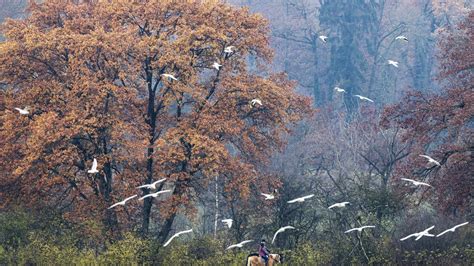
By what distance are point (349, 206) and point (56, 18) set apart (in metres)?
14.5

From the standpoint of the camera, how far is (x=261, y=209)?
31.0 metres

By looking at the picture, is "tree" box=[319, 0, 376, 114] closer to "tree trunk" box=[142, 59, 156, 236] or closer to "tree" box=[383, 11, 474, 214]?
"tree trunk" box=[142, 59, 156, 236]

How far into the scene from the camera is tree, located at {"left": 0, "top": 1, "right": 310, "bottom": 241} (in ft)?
94.9

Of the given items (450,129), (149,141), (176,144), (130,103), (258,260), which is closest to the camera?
(258,260)

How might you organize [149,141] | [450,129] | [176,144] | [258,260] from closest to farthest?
[258,260], [450,129], [176,144], [149,141]

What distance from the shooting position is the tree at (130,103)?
28938 mm

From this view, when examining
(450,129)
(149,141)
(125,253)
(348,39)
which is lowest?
(348,39)

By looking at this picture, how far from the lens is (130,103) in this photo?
31562 mm

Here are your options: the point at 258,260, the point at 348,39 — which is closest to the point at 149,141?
the point at 258,260

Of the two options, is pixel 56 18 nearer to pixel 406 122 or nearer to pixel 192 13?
pixel 192 13

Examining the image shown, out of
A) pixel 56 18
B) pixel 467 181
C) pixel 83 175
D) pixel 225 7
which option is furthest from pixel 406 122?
pixel 56 18

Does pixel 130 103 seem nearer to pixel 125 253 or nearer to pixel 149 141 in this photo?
A: pixel 149 141

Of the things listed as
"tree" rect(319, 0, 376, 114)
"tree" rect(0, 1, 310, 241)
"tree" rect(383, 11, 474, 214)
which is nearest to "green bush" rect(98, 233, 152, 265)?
"tree" rect(0, 1, 310, 241)

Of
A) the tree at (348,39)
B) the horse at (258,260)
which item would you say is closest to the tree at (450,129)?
the horse at (258,260)
